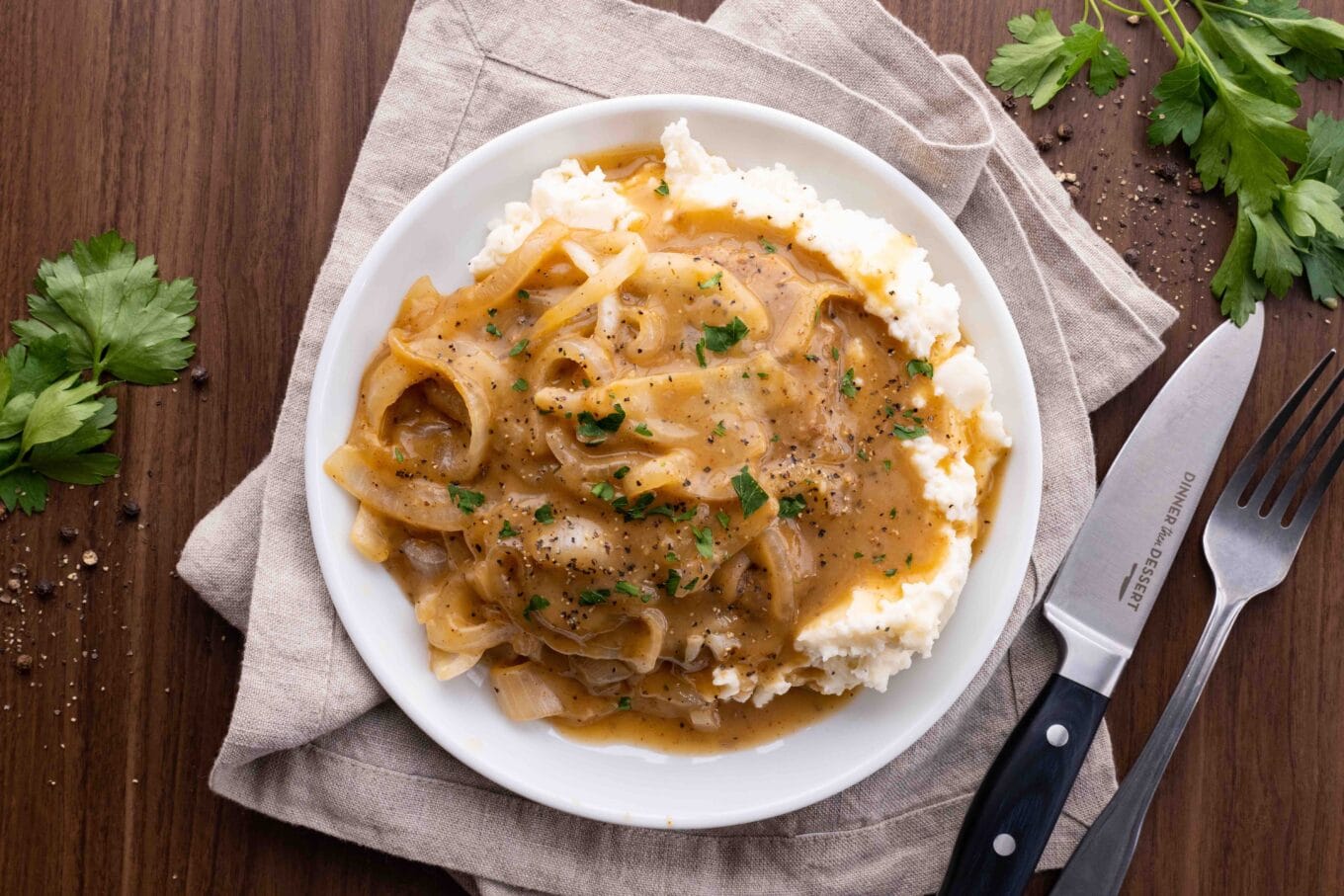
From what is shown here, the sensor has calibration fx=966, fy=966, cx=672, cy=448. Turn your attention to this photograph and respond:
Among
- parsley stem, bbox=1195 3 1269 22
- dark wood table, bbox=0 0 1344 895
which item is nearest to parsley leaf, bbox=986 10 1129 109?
dark wood table, bbox=0 0 1344 895

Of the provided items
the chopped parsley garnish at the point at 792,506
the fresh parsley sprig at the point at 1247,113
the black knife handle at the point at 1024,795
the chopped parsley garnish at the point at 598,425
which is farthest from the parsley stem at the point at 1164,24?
the chopped parsley garnish at the point at 598,425

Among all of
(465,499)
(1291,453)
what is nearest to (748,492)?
(465,499)

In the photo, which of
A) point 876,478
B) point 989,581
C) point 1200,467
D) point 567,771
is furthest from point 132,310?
point 1200,467

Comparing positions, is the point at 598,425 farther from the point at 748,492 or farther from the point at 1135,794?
the point at 1135,794

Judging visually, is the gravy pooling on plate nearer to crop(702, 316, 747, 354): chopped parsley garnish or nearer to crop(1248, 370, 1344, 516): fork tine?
crop(702, 316, 747, 354): chopped parsley garnish

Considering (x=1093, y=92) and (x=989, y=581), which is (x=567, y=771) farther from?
(x=1093, y=92)

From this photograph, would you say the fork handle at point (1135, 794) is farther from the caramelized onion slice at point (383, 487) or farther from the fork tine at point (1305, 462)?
the caramelized onion slice at point (383, 487)
